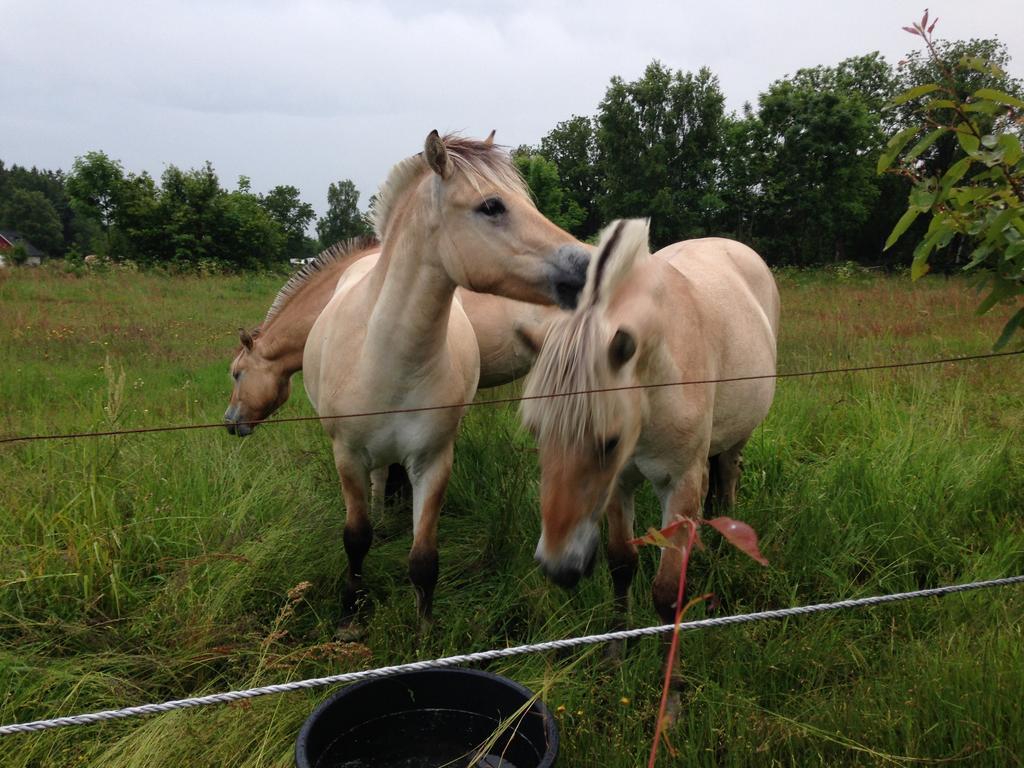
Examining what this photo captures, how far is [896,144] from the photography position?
168 centimetres

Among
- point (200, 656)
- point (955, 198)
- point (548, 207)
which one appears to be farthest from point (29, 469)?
point (548, 207)

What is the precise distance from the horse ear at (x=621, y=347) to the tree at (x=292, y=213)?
62.9m

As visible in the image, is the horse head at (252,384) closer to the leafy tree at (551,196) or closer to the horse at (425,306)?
the horse at (425,306)

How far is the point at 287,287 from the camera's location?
443 cm

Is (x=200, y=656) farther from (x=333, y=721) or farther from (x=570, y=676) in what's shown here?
(x=570, y=676)

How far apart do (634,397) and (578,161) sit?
4226 cm

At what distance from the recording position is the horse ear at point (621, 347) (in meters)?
1.78

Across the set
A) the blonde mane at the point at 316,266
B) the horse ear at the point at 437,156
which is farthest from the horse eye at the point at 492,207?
the blonde mane at the point at 316,266

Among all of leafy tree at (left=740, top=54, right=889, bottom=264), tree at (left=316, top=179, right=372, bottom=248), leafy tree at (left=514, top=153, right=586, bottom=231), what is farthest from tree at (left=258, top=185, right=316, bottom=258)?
leafy tree at (left=740, top=54, right=889, bottom=264)

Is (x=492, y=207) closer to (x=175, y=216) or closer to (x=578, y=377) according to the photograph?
(x=578, y=377)

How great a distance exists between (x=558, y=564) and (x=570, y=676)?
768 mm

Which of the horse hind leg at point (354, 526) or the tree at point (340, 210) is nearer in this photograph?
the horse hind leg at point (354, 526)

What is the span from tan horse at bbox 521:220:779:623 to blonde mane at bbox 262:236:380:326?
2362mm

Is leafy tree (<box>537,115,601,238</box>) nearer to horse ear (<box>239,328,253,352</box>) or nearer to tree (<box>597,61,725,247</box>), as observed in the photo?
tree (<box>597,61,725,247</box>)
